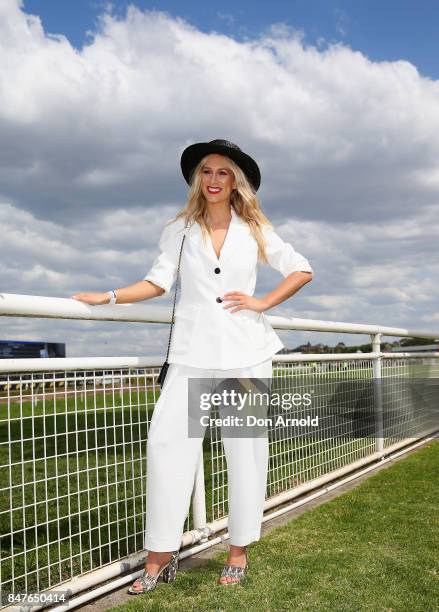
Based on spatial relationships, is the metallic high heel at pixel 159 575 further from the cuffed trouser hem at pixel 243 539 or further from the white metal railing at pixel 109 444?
the cuffed trouser hem at pixel 243 539

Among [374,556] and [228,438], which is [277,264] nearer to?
[228,438]

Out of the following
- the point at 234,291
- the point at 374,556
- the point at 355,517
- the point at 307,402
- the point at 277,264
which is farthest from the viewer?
the point at 307,402

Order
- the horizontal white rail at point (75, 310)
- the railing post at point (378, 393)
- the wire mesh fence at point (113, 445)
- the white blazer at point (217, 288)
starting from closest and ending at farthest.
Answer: the horizontal white rail at point (75, 310) < the wire mesh fence at point (113, 445) < the white blazer at point (217, 288) < the railing post at point (378, 393)

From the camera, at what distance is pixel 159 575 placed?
3320mm

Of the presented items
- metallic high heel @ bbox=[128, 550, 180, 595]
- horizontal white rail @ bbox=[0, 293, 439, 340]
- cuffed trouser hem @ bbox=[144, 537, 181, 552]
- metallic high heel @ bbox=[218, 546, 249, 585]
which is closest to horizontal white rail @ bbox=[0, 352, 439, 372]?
horizontal white rail @ bbox=[0, 293, 439, 340]

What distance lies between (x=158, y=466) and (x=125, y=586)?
2.33ft

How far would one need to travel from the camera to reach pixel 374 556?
12.3 feet

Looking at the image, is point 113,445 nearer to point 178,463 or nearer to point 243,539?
point 178,463

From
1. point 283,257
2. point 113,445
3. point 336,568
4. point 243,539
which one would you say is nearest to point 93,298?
point 113,445

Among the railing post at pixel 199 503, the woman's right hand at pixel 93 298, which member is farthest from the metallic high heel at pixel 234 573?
the woman's right hand at pixel 93 298

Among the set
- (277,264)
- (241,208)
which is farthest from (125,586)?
(241,208)

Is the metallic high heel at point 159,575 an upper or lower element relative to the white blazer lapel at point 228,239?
lower

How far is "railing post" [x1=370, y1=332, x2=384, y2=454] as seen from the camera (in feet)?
22.2

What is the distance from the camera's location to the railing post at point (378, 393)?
6.76m
